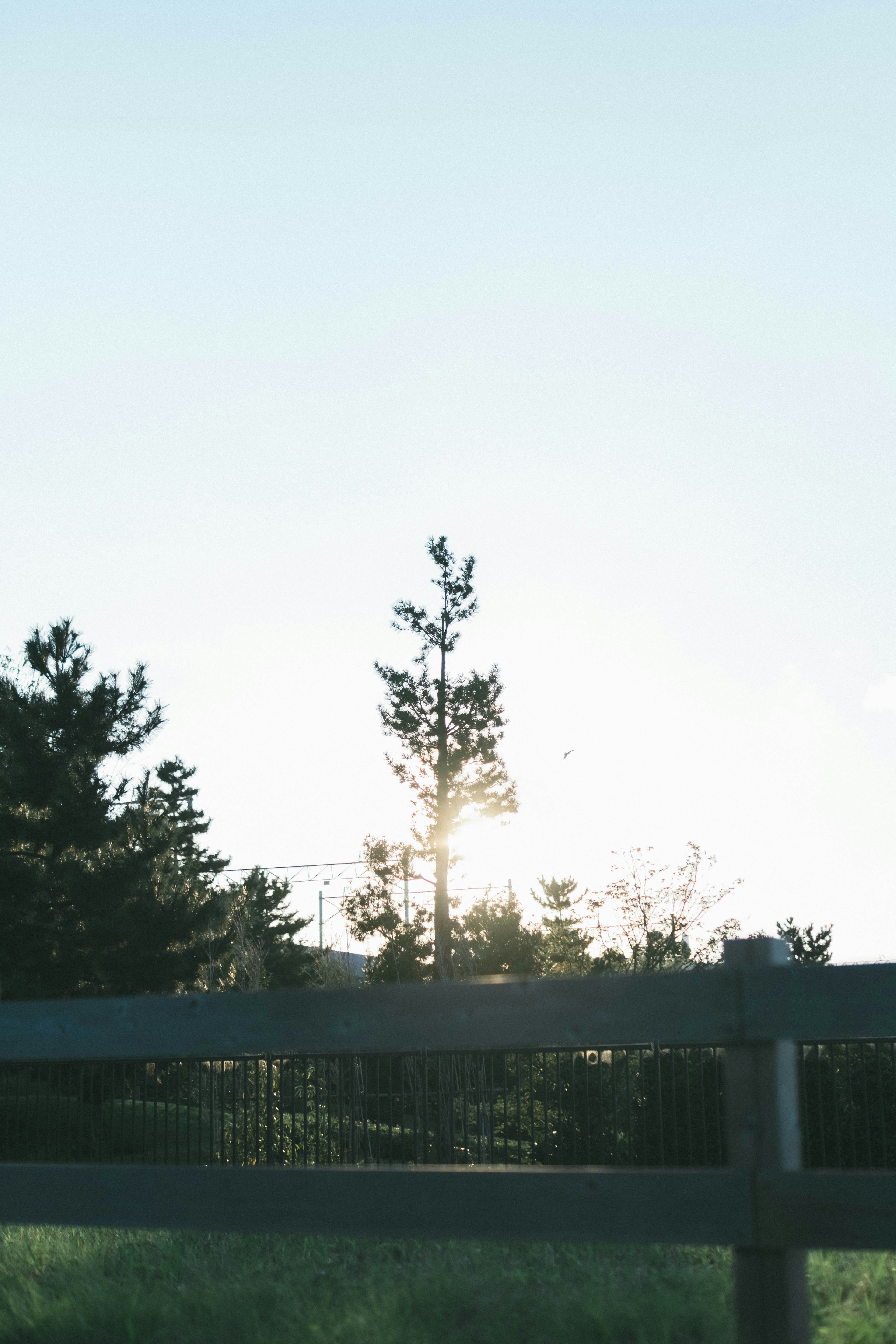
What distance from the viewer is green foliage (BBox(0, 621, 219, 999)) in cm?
2361

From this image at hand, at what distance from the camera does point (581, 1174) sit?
9.64 ft

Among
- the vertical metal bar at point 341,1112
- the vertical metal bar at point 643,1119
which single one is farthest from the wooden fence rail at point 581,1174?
the vertical metal bar at point 341,1112

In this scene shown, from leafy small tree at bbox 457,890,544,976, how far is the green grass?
A: 36.5 m

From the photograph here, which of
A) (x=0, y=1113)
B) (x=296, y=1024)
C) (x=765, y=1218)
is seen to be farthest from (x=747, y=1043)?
(x=0, y=1113)

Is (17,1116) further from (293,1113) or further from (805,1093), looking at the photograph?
(805,1093)

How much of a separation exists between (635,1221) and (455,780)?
111 feet

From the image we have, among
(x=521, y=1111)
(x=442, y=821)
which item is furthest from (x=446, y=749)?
(x=521, y=1111)

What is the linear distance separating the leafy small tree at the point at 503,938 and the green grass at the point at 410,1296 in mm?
36515

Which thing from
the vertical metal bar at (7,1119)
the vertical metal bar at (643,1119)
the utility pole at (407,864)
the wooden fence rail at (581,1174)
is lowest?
the vertical metal bar at (7,1119)

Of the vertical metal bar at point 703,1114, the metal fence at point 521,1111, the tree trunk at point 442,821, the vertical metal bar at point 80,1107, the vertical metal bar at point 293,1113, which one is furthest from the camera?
the tree trunk at point 442,821

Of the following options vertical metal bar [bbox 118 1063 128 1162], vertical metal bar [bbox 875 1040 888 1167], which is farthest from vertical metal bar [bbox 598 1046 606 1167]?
vertical metal bar [bbox 118 1063 128 1162]

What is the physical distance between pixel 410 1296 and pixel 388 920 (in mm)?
34411

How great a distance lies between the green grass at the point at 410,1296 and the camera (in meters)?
3.38

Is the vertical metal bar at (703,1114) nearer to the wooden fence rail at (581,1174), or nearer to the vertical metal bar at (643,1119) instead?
the vertical metal bar at (643,1119)
